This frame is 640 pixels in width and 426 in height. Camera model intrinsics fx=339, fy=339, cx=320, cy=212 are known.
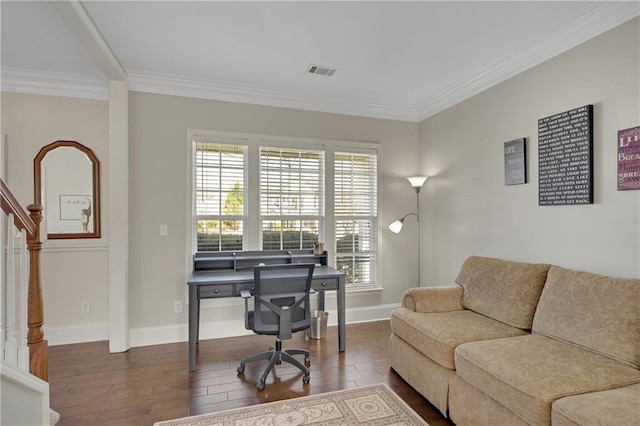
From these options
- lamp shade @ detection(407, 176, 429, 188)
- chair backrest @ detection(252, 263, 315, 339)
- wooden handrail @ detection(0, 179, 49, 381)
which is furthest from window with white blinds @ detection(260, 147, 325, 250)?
wooden handrail @ detection(0, 179, 49, 381)

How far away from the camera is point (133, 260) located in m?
3.48

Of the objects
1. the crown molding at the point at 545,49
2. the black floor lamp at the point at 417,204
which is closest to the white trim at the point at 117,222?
the black floor lamp at the point at 417,204

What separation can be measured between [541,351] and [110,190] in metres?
3.73

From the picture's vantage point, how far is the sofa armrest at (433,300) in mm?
2848

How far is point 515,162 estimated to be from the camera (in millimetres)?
3023

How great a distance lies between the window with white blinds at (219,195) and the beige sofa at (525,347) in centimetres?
200

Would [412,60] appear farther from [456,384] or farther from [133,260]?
[133,260]

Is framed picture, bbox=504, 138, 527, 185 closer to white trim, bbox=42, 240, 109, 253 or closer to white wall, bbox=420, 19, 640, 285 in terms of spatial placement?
white wall, bbox=420, 19, 640, 285

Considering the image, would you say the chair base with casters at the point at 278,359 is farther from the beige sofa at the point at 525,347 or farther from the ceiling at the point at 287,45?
the ceiling at the point at 287,45

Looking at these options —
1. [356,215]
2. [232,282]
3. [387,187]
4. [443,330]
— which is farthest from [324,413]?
[387,187]

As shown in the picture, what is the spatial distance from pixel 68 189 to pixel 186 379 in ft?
7.65

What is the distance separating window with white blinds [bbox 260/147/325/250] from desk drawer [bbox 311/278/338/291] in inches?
32.9

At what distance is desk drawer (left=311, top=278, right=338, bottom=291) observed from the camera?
3281 mm

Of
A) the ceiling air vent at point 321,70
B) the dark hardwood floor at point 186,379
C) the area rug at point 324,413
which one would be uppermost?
the ceiling air vent at point 321,70
